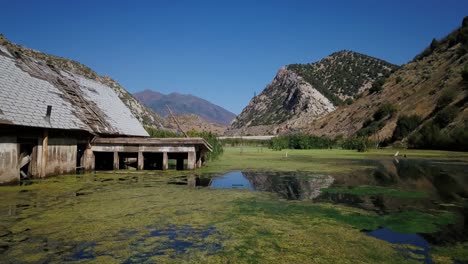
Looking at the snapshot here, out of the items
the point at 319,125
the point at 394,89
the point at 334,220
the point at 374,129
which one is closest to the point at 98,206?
the point at 334,220

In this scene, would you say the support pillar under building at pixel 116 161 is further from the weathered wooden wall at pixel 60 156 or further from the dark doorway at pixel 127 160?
the weathered wooden wall at pixel 60 156

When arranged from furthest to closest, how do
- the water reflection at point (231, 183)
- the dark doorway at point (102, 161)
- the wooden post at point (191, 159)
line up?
the dark doorway at point (102, 161) < the wooden post at point (191, 159) < the water reflection at point (231, 183)

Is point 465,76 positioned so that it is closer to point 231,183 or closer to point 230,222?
point 231,183

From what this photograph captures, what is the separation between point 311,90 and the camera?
317 ft

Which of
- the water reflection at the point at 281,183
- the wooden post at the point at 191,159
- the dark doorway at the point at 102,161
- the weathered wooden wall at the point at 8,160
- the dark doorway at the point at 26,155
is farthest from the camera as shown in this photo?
the dark doorway at the point at 102,161

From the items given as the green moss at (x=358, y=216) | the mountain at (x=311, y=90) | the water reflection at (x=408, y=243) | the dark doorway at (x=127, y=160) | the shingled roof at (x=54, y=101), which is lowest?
the water reflection at (x=408, y=243)

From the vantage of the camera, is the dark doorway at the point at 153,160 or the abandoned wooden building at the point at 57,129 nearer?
the abandoned wooden building at the point at 57,129

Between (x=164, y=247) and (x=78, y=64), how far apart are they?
6764 centimetres

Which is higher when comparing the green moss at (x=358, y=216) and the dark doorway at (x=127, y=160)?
the dark doorway at (x=127, y=160)

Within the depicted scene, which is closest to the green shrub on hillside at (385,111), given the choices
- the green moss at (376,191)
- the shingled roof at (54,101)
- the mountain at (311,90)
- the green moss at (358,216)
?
the mountain at (311,90)

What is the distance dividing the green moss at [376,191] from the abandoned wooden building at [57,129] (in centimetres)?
764

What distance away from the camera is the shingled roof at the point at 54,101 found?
12.9 metres

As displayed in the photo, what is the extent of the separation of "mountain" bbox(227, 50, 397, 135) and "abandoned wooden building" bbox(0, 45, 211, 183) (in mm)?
68444

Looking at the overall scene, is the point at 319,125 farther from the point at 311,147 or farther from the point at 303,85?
the point at 303,85
